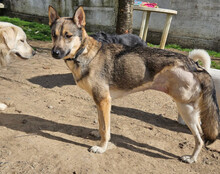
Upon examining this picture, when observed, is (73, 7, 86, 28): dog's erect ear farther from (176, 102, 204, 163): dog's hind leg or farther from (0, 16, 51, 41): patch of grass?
(0, 16, 51, 41): patch of grass

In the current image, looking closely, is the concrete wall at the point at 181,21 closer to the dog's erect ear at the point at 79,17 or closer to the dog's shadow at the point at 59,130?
the dog's shadow at the point at 59,130

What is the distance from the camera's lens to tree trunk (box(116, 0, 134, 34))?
663 cm

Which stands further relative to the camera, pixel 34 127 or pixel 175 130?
pixel 175 130

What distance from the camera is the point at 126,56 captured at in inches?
129

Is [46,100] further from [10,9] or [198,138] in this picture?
[10,9]

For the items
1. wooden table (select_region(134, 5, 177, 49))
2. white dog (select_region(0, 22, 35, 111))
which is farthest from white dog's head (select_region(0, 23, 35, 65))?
wooden table (select_region(134, 5, 177, 49))

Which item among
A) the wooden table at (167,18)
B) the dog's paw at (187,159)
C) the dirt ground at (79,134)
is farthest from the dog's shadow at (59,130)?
the wooden table at (167,18)

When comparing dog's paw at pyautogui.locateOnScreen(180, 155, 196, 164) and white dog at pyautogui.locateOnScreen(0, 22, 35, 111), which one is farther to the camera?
white dog at pyautogui.locateOnScreen(0, 22, 35, 111)

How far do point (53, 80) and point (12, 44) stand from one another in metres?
2.06

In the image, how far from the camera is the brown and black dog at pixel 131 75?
2984 mm

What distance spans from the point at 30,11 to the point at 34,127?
40.5 ft

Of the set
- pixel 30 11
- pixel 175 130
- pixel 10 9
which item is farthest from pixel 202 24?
pixel 10 9

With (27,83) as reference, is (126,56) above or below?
above

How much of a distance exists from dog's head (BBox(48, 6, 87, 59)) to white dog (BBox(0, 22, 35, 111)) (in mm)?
1031
